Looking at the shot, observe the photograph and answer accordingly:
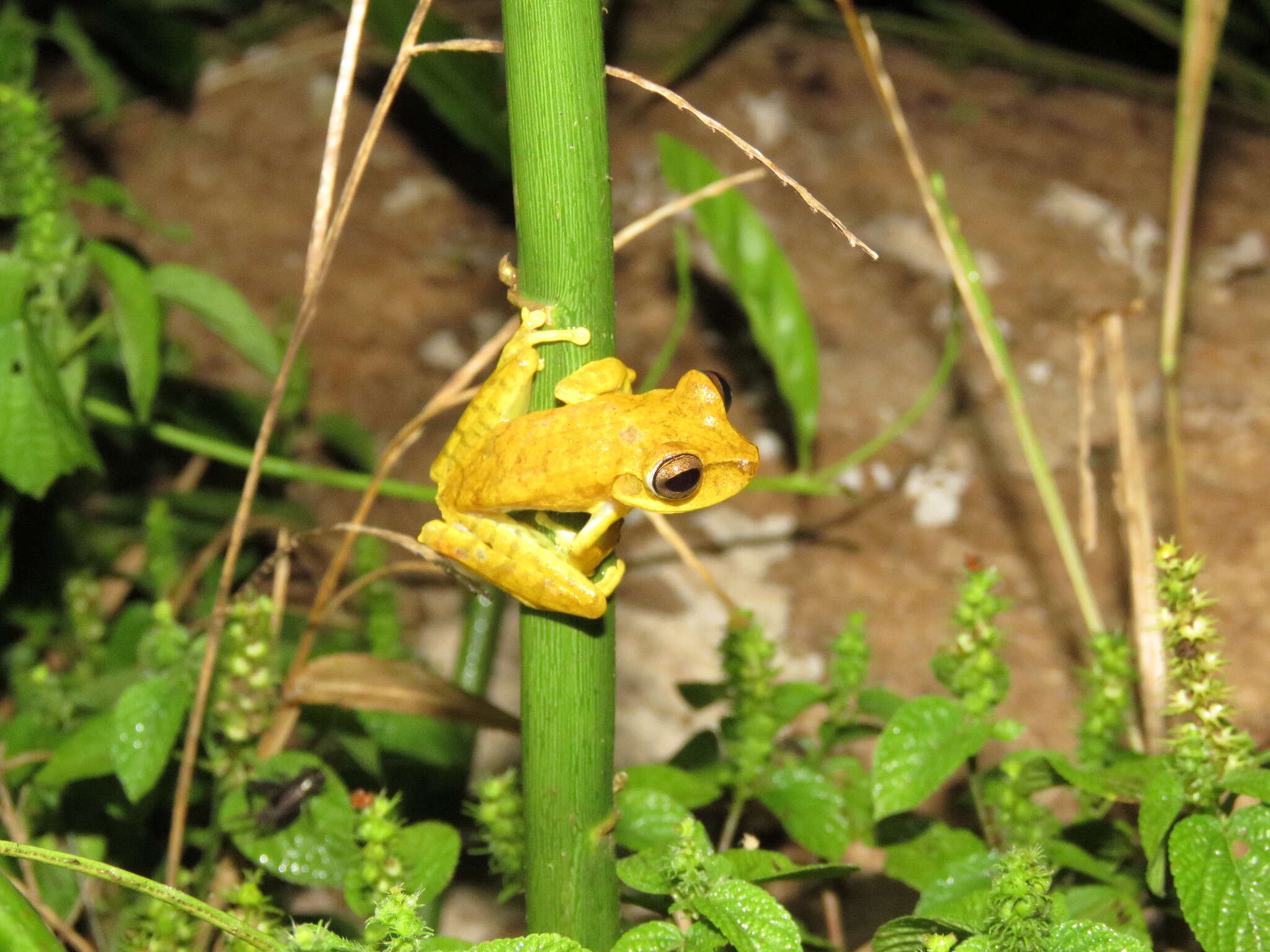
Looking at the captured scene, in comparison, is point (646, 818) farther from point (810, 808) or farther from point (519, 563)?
point (519, 563)

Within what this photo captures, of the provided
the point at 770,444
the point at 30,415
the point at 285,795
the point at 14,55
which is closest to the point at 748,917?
the point at 285,795

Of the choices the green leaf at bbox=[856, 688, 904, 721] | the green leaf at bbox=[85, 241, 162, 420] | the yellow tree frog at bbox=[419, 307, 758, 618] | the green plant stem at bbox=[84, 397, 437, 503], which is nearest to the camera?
the yellow tree frog at bbox=[419, 307, 758, 618]

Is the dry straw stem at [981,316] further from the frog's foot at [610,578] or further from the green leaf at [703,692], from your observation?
the frog's foot at [610,578]

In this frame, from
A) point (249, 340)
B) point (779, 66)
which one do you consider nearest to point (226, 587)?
point (249, 340)

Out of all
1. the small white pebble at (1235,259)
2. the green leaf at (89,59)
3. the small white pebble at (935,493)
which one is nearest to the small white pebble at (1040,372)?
the small white pebble at (935,493)

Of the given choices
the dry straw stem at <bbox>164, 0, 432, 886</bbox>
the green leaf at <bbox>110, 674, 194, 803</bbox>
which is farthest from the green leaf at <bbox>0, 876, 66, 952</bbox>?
the dry straw stem at <bbox>164, 0, 432, 886</bbox>

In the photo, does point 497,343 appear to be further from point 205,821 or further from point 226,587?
point 205,821

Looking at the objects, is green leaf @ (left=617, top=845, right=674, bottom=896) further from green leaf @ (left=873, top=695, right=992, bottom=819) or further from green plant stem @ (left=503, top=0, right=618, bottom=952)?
green leaf @ (left=873, top=695, right=992, bottom=819)
